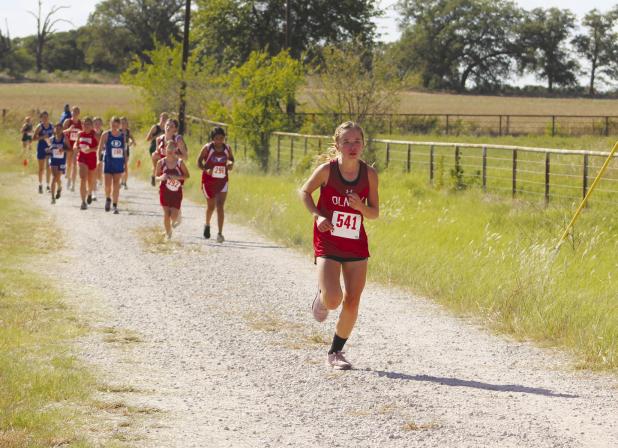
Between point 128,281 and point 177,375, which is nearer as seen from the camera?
point 177,375

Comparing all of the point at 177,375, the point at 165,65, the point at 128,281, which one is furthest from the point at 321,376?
the point at 165,65

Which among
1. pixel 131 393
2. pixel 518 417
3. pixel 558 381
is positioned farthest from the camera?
pixel 558 381

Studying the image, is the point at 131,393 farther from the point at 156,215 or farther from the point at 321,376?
the point at 156,215

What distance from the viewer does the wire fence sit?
20.0 m

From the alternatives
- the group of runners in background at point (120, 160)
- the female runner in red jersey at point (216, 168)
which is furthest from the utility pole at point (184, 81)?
the female runner in red jersey at point (216, 168)

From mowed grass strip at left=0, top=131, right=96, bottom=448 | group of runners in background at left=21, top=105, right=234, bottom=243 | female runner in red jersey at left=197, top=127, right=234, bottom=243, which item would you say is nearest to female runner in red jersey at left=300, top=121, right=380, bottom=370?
mowed grass strip at left=0, top=131, right=96, bottom=448

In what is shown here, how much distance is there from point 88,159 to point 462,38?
98020 millimetres

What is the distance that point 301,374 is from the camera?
317 inches

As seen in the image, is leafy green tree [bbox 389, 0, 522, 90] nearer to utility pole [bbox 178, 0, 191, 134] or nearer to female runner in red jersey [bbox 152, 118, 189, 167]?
utility pole [bbox 178, 0, 191, 134]

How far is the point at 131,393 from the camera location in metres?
7.37

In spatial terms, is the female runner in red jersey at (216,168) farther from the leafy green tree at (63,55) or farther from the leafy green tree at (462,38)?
the leafy green tree at (63,55)

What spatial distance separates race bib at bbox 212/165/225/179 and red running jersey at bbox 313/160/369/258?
875 cm

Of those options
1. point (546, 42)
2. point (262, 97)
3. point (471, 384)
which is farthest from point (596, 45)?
point (471, 384)

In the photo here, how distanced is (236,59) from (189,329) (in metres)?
55.9
